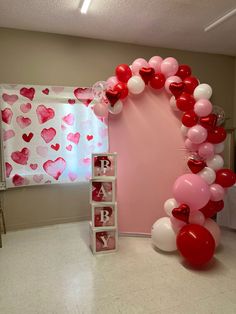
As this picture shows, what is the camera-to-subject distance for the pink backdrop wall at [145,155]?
115 inches

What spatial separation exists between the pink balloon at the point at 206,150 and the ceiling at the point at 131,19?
1.56m

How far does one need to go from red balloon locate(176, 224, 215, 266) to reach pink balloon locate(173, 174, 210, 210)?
24cm

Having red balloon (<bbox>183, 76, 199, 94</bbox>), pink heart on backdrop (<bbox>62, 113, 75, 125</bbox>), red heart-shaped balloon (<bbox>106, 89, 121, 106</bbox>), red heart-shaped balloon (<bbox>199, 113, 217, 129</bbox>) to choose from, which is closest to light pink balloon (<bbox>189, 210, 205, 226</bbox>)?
red heart-shaped balloon (<bbox>199, 113, 217, 129</bbox>)

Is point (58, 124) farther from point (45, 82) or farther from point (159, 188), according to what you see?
point (159, 188)

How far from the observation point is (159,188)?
2.99m

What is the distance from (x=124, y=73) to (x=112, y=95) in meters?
0.36

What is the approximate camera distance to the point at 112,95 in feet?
8.70

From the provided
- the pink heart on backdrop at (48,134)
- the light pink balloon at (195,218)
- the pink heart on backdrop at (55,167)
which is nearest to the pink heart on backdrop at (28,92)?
the pink heart on backdrop at (48,134)

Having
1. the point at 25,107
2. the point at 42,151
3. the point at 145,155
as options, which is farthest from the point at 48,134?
the point at 145,155

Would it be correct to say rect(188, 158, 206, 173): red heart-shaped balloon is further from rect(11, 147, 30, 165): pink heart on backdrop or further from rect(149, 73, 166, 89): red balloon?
rect(11, 147, 30, 165): pink heart on backdrop

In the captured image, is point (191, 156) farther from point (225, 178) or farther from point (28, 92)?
point (28, 92)

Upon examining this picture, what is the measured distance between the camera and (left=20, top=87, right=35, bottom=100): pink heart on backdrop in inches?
125

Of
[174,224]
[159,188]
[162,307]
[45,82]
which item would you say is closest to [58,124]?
[45,82]

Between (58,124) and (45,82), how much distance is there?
0.61 meters
